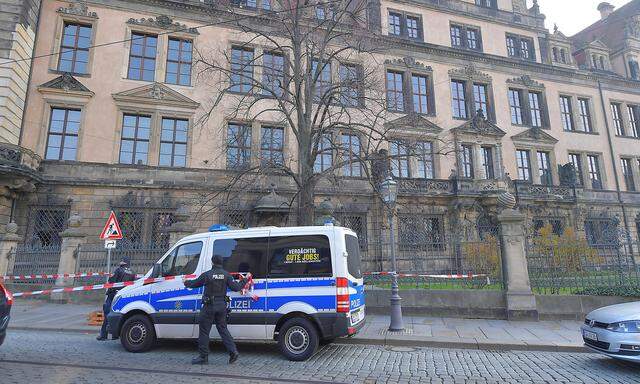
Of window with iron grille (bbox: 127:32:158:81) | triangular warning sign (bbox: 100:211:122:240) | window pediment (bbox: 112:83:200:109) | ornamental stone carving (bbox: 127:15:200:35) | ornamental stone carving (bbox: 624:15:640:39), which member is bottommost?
triangular warning sign (bbox: 100:211:122:240)

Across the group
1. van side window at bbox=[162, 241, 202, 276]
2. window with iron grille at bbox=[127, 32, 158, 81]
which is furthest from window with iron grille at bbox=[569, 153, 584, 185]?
van side window at bbox=[162, 241, 202, 276]

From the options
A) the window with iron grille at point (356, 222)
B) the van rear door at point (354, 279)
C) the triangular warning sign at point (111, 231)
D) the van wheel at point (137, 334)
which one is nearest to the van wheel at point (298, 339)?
the van rear door at point (354, 279)

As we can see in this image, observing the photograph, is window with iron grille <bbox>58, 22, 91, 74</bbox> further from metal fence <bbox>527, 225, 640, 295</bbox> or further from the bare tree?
metal fence <bbox>527, 225, 640, 295</bbox>

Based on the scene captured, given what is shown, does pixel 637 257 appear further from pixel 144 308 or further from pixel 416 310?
pixel 144 308

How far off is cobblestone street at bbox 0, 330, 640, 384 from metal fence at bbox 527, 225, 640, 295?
3957 mm

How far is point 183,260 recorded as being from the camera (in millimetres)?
7934

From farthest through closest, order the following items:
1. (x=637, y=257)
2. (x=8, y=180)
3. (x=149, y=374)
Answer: (x=8, y=180)
(x=637, y=257)
(x=149, y=374)

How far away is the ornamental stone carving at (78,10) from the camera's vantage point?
69.1 ft

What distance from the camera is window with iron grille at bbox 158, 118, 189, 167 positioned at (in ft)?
71.2

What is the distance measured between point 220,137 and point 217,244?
52.2ft

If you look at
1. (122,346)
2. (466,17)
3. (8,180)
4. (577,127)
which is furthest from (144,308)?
(577,127)

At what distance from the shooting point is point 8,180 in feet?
56.6

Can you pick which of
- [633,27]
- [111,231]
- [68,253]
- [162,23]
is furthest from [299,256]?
[633,27]

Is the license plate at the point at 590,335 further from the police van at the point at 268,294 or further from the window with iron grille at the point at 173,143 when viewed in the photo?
the window with iron grille at the point at 173,143
